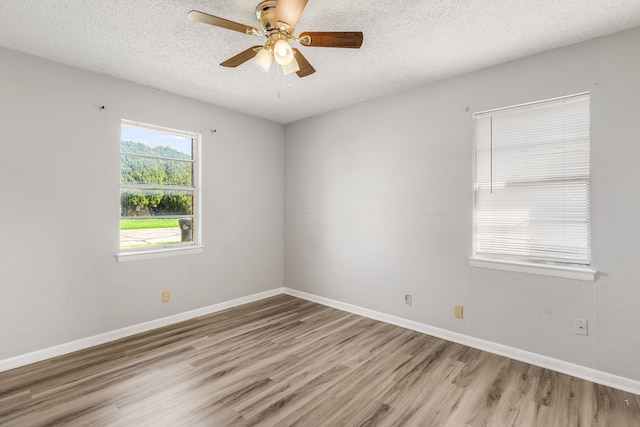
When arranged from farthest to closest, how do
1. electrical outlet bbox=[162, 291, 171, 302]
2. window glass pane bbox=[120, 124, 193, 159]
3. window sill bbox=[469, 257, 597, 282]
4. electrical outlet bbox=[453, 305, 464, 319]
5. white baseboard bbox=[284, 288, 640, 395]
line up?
electrical outlet bbox=[162, 291, 171, 302]
window glass pane bbox=[120, 124, 193, 159]
electrical outlet bbox=[453, 305, 464, 319]
window sill bbox=[469, 257, 597, 282]
white baseboard bbox=[284, 288, 640, 395]

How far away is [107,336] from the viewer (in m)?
3.10

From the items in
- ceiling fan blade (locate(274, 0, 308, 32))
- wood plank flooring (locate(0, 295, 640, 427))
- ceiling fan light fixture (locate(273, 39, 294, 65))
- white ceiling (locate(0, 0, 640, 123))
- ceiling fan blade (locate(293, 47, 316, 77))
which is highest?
white ceiling (locate(0, 0, 640, 123))

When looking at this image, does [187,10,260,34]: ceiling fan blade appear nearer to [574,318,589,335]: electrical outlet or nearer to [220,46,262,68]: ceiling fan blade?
[220,46,262,68]: ceiling fan blade

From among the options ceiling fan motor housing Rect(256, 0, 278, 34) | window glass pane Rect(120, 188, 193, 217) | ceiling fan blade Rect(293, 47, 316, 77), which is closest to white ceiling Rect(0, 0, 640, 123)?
ceiling fan motor housing Rect(256, 0, 278, 34)

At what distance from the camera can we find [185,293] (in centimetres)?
375

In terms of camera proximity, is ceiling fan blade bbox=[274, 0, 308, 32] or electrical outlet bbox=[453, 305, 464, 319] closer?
ceiling fan blade bbox=[274, 0, 308, 32]

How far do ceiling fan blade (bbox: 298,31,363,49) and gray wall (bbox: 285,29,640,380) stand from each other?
1.69 metres

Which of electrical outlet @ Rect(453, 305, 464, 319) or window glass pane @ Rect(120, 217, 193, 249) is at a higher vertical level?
window glass pane @ Rect(120, 217, 193, 249)

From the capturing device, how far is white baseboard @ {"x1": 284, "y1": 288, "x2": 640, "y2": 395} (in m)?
2.34

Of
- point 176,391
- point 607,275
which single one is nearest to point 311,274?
point 176,391

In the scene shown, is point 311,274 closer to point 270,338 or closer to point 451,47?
point 270,338

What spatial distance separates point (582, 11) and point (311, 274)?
3820 mm

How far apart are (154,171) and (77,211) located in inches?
34.1

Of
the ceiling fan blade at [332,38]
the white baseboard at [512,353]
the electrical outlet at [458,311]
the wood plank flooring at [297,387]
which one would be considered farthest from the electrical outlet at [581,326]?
the ceiling fan blade at [332,38]
